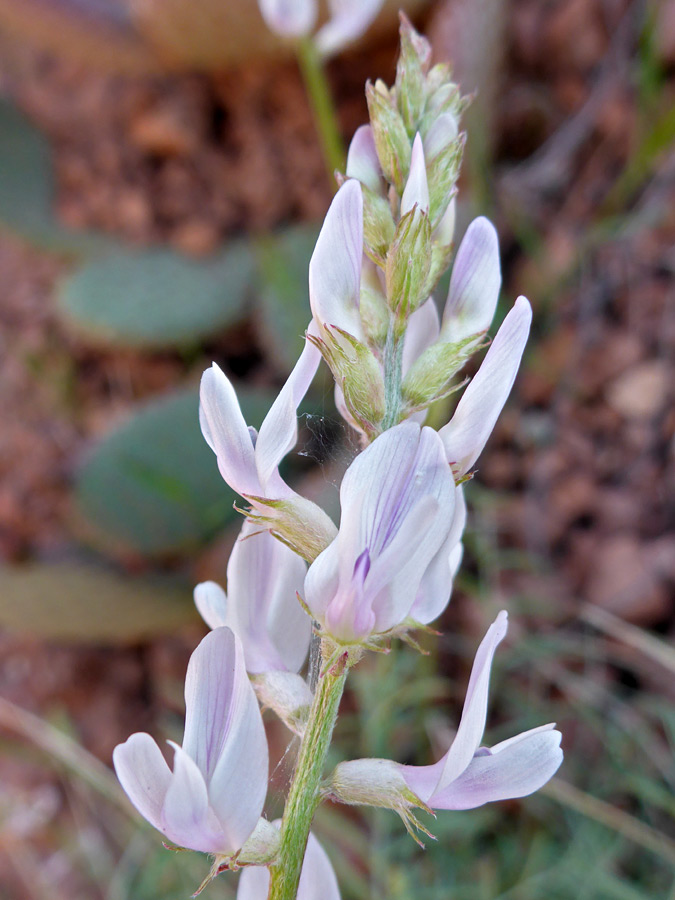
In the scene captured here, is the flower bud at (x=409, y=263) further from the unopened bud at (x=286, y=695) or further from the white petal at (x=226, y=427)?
the unopened bud at (x=286, y=695)

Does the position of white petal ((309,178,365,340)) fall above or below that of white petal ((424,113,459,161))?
below

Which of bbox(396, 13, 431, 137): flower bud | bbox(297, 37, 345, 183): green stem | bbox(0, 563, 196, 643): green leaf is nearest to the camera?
bbox(396, 13, 431, 137): flower bud

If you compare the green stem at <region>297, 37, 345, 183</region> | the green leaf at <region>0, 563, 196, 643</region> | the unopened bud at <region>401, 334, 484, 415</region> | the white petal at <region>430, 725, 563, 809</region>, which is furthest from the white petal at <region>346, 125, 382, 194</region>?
the green leaf at <region>0, 563, 196, 643</region>

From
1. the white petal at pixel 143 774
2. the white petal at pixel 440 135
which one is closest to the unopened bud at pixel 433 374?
the white petal at pixel 440 135

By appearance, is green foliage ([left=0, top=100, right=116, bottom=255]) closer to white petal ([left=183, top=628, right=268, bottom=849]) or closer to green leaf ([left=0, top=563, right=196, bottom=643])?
green leaf ([left=0, top=563, right=196, bottom=643])

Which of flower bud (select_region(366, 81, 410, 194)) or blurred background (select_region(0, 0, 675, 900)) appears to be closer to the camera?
flower bud (select_region(366, 81, 410, 194))

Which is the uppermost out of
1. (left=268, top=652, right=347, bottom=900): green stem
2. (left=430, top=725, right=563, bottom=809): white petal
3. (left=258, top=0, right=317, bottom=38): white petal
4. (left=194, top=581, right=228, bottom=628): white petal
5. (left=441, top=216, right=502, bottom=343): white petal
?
(left=258, top=0, right=317, bottom=38): white petal
